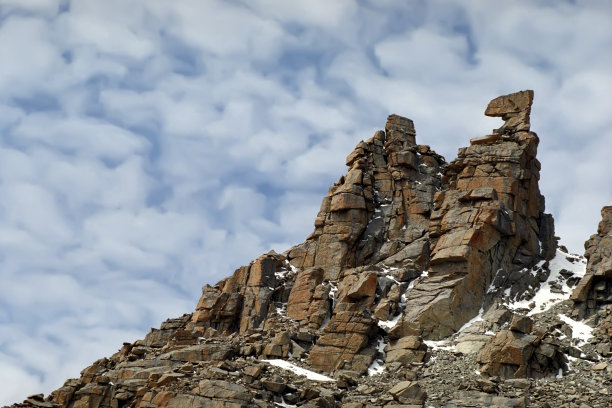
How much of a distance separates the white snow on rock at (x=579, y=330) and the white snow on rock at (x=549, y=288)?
3.91m

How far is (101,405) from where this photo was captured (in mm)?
69125

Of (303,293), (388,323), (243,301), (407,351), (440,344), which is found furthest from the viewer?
(243,301)

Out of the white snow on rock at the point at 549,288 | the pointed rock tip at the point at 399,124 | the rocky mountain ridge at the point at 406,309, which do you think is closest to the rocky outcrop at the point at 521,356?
the rocky mountain ridge at the point at 406,309

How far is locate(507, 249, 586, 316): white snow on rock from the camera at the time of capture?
76.8 m

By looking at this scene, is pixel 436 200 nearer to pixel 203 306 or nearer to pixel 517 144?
pixel 517 144

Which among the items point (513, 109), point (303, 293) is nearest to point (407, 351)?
point (303, 293)

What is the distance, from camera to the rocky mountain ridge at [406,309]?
6344cm

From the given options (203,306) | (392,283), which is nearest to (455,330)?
(392,283)

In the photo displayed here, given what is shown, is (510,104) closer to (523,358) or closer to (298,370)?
(523,358)

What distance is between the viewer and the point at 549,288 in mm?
79375

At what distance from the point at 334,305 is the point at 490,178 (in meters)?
20.4

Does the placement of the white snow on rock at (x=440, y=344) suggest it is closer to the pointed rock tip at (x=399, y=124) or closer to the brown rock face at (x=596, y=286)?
the brown rock face at (x=596, y=286)

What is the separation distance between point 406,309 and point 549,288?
14.1m

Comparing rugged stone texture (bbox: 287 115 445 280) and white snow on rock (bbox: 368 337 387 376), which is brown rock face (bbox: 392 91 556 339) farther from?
rugged stone texture (bbox: 287 115 445 280)
